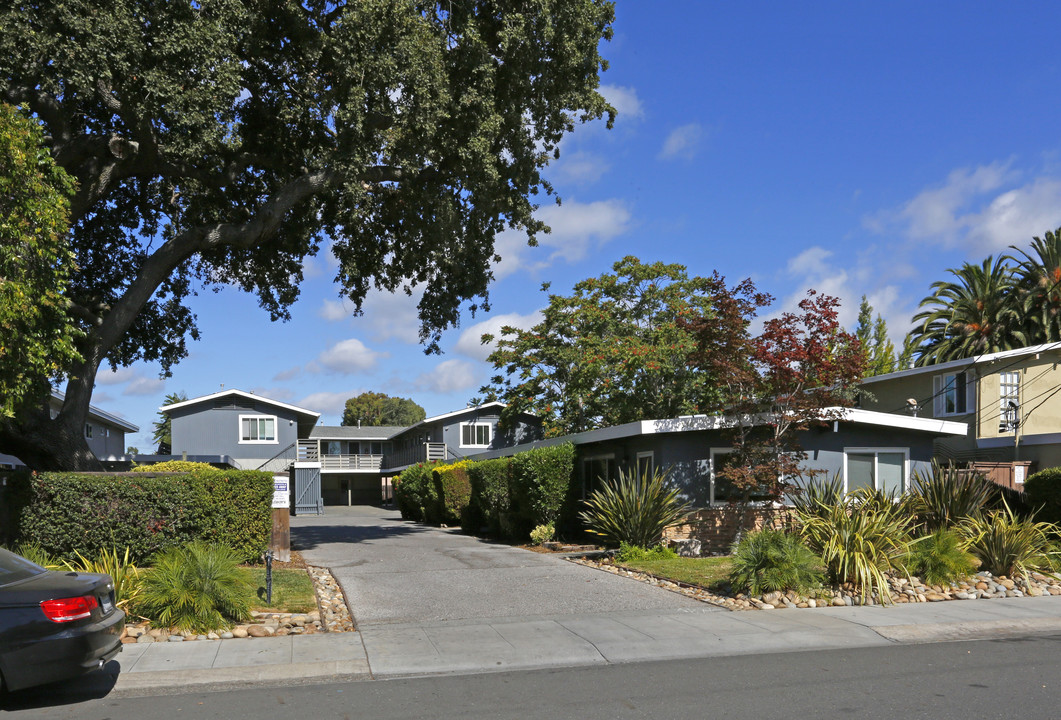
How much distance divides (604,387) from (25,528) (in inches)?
864

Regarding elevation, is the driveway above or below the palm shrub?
below

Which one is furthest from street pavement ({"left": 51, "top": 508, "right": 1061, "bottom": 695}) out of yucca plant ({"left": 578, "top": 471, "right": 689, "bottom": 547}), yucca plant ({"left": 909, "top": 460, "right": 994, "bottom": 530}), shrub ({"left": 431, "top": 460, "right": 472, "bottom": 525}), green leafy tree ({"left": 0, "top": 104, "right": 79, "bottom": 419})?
shrub ({"left": 431, "top": 460, "right": 472, "bottom": 525})

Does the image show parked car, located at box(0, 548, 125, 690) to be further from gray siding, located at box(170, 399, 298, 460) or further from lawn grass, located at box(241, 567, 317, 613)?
gray siding, located at box(170, 399, 298, 460)

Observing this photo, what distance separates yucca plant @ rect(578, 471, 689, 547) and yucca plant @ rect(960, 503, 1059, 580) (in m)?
5.21

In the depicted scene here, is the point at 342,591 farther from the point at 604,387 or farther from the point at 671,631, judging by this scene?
Answer: the point at 604,387

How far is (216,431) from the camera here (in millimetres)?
45344

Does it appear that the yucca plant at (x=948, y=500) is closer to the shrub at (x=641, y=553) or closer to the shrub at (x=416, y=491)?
the shrub at (x=641, y=553)

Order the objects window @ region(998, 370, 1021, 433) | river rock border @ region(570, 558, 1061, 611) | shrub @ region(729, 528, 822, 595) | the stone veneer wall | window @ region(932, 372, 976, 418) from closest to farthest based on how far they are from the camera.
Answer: river rock border @ region(570, 558, 1061, 611)
shrub @ region(729, 528, 822, 595)
the stone veneer wall
window @ region(998, 370, 1021, 433)
window @ region(932, 372, 976, 418)

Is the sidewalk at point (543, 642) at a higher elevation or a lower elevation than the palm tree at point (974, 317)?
lower

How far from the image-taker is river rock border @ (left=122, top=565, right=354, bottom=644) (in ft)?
32.3

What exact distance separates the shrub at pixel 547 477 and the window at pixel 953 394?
15252 mm

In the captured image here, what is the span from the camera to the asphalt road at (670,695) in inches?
276

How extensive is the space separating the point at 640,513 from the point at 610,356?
48.3ft

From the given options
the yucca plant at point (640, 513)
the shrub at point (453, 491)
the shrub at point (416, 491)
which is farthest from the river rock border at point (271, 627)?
the shrub at point (416, 491)
